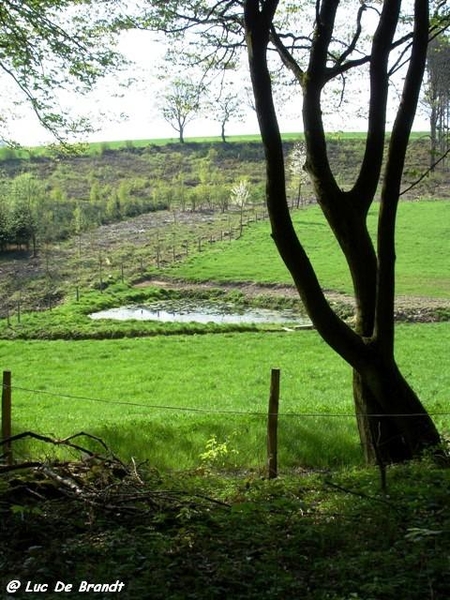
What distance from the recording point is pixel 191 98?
35.8 ft

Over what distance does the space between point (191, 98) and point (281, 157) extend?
4.07m

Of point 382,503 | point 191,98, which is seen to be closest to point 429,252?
point 191,98

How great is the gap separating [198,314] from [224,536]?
110 ft

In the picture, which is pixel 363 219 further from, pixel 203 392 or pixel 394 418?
pixel 203 392

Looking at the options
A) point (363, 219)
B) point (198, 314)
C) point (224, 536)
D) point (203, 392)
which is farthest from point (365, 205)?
point (198, 314)

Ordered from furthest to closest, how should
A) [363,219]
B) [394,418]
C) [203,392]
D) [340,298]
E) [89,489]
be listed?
[340,298], [203,392], [363,219], [394,418], [89,489]

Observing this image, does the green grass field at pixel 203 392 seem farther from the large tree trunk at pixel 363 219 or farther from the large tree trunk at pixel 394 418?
Answer: the large tree trunk at pixel 363 219

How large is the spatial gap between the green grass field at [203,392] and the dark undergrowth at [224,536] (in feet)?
9.65

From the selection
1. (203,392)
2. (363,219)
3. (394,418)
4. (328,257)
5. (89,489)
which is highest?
(363,219)

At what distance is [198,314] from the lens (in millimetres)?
38625

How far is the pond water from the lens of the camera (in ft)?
120

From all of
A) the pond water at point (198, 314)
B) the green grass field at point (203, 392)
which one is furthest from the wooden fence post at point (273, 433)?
the pond water at point (198, 314)

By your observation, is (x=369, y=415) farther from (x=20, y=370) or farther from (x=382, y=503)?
(x=20, y=370)

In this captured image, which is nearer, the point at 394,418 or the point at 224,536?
the point at 224,536
